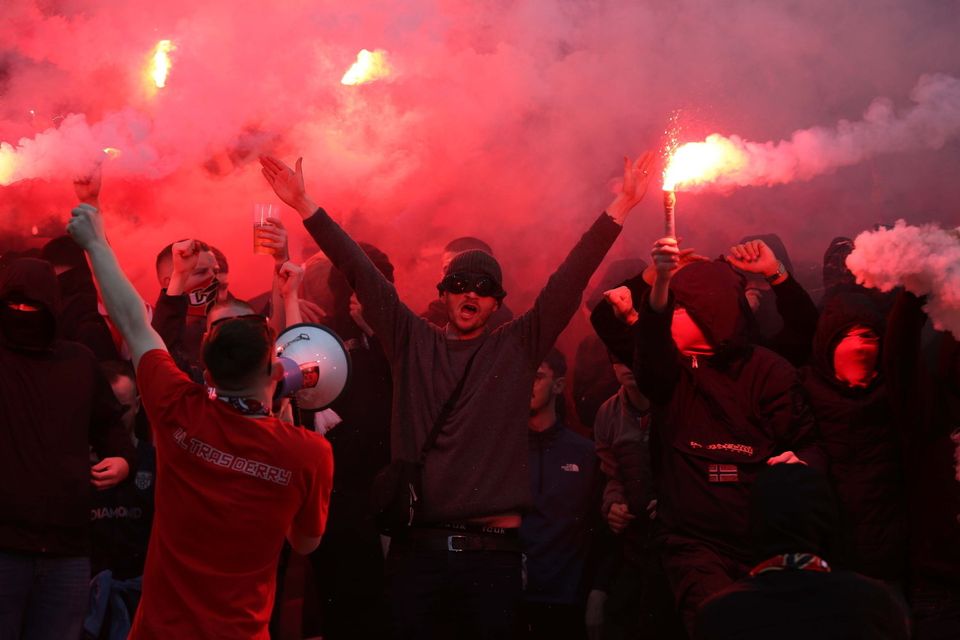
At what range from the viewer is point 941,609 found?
13.8 ft

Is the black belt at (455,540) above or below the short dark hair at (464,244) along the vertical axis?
below

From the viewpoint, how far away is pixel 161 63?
7.45 meters

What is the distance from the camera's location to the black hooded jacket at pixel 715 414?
4117 millimetres

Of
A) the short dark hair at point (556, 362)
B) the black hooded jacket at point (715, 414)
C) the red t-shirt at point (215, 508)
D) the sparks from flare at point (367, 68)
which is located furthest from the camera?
the sparks from flare at point (367, 68)

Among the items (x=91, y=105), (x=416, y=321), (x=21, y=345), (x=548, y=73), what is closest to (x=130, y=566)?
(x=21, y=345)

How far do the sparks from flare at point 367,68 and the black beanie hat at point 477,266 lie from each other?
3.67m

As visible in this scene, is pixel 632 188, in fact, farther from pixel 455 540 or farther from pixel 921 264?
pixel 455 540

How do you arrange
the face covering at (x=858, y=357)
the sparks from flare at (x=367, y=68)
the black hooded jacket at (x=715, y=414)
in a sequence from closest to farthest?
the black hooded jacket at (x=715, y=414), the face covering at (x=858, y=357), the sparks from flare at (x=367, y=68)

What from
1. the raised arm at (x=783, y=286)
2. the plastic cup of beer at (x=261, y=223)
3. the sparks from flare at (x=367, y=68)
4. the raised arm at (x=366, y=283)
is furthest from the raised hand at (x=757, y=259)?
the sparks from flare at (x=367, y=68)

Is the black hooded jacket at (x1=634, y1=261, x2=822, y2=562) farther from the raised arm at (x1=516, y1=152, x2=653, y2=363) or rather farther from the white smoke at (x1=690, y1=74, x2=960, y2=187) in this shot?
the white smoke at (x1=690, y1=74, x2=960, y2=187)

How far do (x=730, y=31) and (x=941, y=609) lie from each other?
4697mm

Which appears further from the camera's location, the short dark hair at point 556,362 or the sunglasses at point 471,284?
the short dark hair at point 556,362

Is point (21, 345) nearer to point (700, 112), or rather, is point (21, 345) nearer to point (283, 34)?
point (283, 34)

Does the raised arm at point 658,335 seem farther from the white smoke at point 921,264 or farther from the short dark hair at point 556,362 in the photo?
the short dark hair at point 556,362
